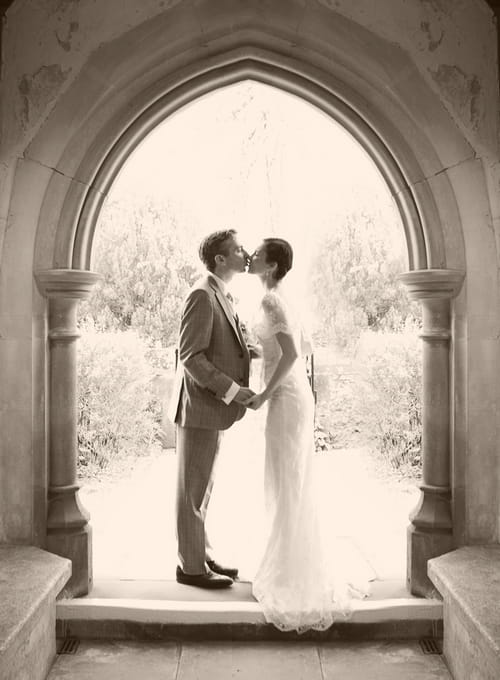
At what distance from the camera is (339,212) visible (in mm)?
8758

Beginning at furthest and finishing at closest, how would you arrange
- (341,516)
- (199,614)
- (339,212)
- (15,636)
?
(339,212) → (341,516) → (199,614) → (15,636)

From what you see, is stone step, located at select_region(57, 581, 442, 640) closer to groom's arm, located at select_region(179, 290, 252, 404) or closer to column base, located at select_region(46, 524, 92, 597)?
column base, located at select_region(46, 524, 92, 597)

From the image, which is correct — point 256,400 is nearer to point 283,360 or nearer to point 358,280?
point 283,360

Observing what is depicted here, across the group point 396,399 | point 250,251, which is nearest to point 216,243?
point 396,399

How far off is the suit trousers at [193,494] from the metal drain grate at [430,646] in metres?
0.93

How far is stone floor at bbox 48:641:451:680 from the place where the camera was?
277 centimetres

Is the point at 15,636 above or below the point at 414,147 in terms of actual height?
below

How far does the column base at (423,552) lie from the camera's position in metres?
3.21

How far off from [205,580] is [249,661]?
20.3 inches

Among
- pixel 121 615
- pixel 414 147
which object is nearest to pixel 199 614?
pixel 121 615

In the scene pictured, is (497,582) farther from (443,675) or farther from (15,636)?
(15,636)

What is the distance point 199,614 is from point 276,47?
227 cm

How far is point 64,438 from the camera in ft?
10.7

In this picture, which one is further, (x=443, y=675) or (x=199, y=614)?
(x=199, y=614)
